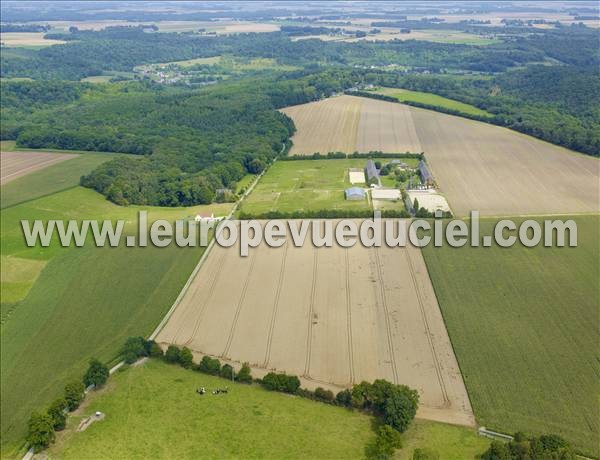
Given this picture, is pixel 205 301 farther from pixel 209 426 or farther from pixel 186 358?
pixel 209 426

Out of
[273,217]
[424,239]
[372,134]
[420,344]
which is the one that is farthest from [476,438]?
[372,134]

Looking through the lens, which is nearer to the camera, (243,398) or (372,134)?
(243,398)

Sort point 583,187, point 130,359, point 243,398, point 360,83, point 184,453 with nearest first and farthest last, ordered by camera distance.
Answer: point 184,453
point 243,398
point 130,359
point 583,187
point 360,83

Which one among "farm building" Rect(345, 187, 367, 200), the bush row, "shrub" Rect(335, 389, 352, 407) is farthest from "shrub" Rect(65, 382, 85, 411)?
the bush row

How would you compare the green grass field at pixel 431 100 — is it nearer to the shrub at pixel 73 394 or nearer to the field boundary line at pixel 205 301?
the field boundary line at pixel 205 301

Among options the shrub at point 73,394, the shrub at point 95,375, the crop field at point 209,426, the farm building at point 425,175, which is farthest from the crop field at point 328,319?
the farm building at point 425,175

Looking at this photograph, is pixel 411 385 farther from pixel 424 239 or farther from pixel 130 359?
pixel 424 239
